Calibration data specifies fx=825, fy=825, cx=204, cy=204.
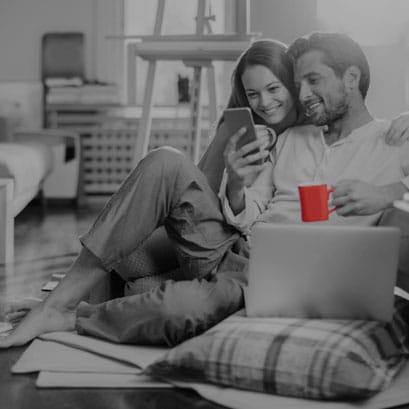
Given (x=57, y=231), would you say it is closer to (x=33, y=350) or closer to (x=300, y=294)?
(x=33, y=350)

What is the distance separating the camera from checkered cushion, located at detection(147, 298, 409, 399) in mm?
1473

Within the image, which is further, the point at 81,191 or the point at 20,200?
the point at 81,191

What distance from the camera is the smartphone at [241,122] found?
183 cm

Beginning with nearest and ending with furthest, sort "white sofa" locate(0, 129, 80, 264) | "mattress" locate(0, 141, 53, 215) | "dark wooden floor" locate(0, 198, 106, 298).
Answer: "dark wooden floor" locate(0, 198, 106, 298)
"white sofa" locate(0, 129, 80, 264)
"mattress" locate(0, 141, 53, 215)

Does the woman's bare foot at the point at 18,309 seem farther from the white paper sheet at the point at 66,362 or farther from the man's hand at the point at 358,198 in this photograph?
the man's hand at the point at 358,198

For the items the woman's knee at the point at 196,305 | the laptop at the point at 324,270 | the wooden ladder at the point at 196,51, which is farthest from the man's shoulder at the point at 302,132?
the wooden ladder at the point at 196,51

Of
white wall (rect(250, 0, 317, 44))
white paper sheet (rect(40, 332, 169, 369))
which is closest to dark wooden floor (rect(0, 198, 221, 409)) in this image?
white paper sheet (rect(40, 332, 169, 369))

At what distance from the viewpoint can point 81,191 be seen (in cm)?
574

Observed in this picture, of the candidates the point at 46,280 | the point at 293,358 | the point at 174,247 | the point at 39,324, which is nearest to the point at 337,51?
the point at 174,247

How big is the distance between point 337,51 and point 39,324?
0.97 meters

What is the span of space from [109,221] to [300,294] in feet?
1.70

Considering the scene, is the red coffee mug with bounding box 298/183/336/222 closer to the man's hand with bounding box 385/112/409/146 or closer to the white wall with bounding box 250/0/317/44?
the man's hand with bounding box 385/112/409/146

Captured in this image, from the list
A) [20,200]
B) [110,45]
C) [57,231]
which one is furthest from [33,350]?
[110,45]

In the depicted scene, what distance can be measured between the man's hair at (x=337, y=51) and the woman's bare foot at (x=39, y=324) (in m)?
0.86
